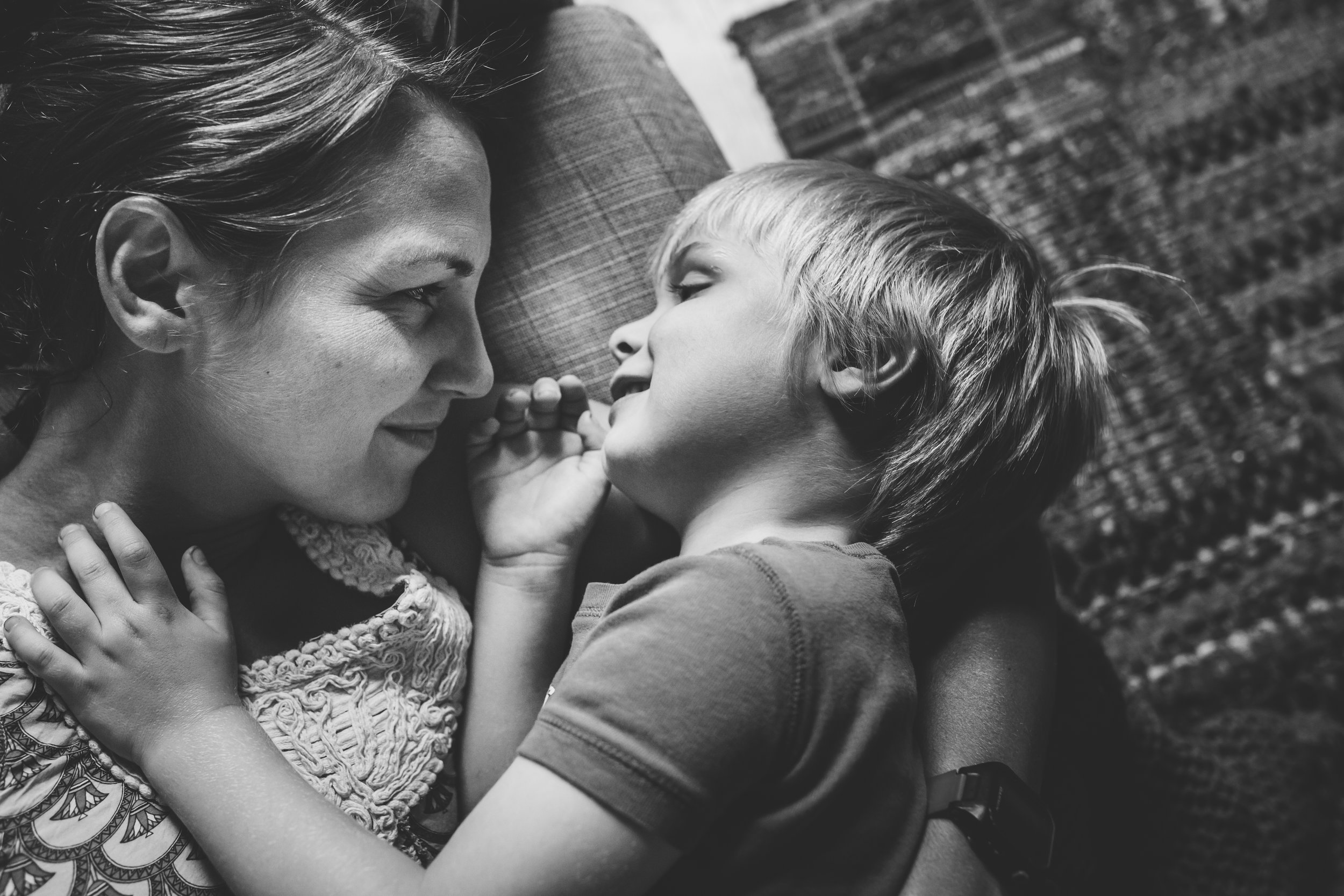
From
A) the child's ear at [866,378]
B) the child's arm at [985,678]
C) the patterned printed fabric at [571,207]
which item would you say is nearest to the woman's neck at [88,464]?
the patterned printed fabric at [571,207]

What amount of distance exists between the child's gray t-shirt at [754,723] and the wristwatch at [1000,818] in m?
0.03

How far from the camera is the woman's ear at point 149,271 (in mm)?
710

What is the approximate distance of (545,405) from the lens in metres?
0.92

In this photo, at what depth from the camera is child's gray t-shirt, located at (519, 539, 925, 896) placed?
2.08 ft

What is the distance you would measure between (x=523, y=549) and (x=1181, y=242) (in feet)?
3.38

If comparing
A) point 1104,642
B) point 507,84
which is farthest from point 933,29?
point 1104,642

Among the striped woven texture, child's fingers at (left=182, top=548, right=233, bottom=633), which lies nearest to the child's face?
child's fingers at (left=182, top=548, right=233, bottom=633)

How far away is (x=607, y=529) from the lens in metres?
0.96

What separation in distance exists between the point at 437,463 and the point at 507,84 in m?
0.38

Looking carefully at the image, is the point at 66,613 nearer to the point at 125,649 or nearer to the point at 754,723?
the point at 125,649

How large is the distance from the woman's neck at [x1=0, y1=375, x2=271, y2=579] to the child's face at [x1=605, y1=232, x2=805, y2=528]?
379 mm

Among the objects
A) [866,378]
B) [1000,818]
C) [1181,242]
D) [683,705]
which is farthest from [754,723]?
[1181,242]

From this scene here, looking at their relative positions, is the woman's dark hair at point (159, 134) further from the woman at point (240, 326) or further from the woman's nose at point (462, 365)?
the woman's nose at point (462, 365)

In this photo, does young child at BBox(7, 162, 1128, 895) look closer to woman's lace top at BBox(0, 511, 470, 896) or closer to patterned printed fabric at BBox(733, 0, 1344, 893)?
→ woman's lace top at BBox(0, 511, 470, 896)
